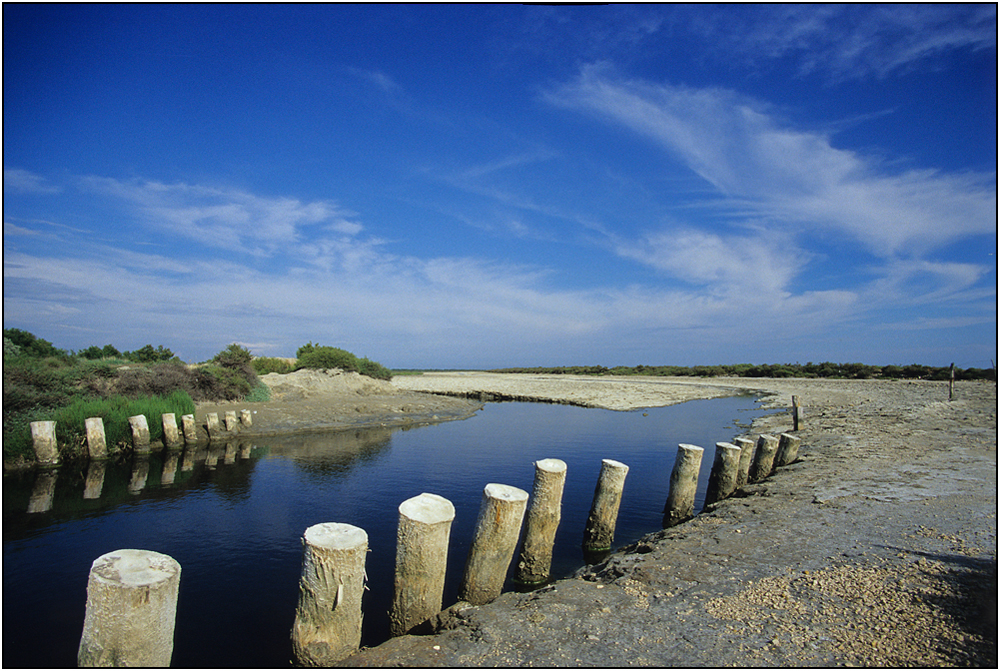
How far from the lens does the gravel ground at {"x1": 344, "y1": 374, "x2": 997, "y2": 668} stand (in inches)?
149

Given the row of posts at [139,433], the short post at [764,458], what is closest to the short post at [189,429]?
the row of posts at [139,433]

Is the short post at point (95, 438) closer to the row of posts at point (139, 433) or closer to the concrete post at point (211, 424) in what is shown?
the row of posts at point (139, 433)

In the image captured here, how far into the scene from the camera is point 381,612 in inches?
236

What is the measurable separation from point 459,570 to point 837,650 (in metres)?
4.74

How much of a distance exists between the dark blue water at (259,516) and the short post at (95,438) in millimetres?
994

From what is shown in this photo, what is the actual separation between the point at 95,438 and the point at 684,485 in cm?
1534

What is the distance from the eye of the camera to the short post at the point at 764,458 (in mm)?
10688

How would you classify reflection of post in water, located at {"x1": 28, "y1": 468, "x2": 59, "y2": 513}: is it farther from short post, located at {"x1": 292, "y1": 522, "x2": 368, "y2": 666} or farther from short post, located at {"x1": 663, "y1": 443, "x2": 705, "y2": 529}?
short post, located at {"x1": 663, "y1": 443, "x2": 705, "y2": 529}

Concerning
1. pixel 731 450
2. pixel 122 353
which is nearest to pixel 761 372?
pixel 731 450

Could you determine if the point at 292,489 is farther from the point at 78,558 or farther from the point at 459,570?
the point at 459,570

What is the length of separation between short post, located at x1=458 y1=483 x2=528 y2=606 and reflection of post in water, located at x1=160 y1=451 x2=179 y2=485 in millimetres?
9961

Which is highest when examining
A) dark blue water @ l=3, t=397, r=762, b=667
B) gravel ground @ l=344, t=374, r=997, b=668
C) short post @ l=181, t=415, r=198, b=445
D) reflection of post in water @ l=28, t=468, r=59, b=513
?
gravel ground @ l=344, t=374, r=997, b=668

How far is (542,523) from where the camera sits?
6.59 metres

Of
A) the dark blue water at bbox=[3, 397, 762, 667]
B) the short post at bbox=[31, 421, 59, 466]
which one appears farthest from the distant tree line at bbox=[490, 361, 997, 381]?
the short post at bbox=[31, 421, 59, 466]
